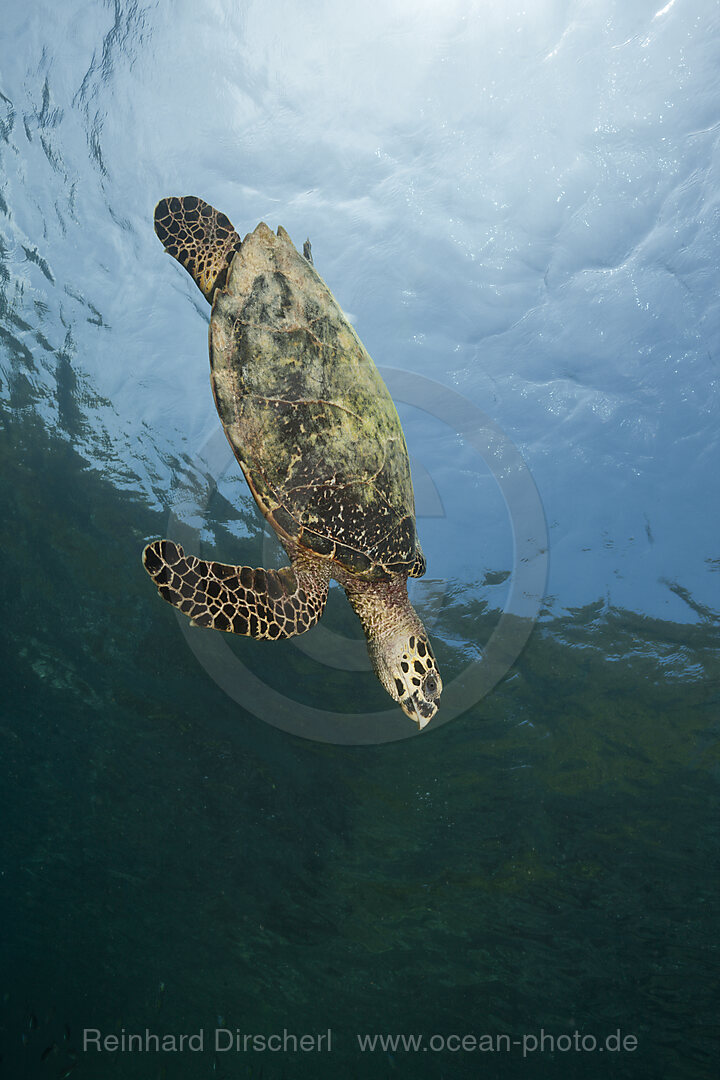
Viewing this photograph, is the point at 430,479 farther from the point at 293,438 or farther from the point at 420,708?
the point at 293,438

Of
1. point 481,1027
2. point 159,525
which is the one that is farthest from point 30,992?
point 159,525

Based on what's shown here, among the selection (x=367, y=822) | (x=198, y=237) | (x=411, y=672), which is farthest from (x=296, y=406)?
(x=367, y=822)

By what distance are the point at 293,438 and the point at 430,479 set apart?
8.20 m

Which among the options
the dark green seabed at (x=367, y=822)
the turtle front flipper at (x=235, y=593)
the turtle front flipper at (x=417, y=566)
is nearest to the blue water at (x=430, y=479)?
the dark green seabed at (x=367, y=822)

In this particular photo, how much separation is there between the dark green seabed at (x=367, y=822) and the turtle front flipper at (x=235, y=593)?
561 centimetres

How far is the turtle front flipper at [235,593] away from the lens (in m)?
3.77

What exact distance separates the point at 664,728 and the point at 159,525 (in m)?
11.4

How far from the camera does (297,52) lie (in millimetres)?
7957

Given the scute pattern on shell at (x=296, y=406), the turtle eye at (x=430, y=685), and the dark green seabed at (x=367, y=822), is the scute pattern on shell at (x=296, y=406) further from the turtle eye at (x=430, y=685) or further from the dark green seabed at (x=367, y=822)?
the dark green seabed at (x=367, y=822)

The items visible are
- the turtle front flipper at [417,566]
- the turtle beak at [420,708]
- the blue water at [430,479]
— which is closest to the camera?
the turtle beak at [420,708]

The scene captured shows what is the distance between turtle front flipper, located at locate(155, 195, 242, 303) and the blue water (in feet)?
16.7

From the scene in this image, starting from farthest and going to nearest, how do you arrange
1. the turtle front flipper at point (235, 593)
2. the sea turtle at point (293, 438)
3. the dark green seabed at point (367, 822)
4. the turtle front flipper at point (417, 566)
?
the dark green seabed at point (367, 822)
the turtle front flipper at point (417, 566)
the sea turtle at point (293, 438)
the turtle front flipper at point (235, 593)

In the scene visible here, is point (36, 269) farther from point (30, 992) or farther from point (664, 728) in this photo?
point (30, 992)

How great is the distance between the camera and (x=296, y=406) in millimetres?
4148
